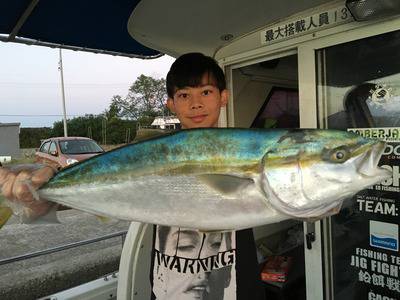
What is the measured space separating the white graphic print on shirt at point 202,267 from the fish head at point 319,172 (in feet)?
2.13

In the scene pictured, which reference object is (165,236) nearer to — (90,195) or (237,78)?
(90,195)

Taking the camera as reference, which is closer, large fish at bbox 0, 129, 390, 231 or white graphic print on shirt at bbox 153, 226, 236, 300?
large fish at bbox 0, 129, 390, 231

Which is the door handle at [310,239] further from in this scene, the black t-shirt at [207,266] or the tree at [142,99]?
the tree at [142,99]

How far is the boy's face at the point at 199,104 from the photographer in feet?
5.92

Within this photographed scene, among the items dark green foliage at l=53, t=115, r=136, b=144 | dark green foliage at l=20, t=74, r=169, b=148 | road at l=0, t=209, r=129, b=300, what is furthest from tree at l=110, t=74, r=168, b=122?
road at l=0, t=209, r=129, b=300

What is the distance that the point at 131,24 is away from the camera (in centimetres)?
294

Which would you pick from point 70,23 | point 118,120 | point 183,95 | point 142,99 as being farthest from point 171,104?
point 142,99

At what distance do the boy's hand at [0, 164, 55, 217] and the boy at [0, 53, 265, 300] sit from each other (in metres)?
0.57

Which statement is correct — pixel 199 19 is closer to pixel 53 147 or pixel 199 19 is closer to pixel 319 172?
pixel 319 172

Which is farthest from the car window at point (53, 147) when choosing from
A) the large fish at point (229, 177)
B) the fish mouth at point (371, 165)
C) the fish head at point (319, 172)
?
the fish mouth at point (371, 165)

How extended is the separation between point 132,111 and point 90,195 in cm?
6072

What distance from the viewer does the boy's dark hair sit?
184cm

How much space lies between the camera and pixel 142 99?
204 feet

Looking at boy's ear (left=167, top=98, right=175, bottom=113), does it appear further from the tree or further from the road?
the tree
